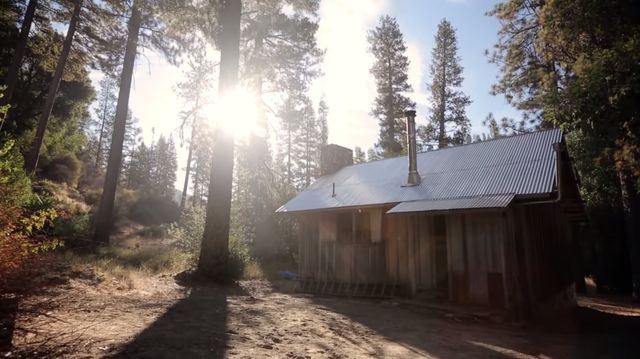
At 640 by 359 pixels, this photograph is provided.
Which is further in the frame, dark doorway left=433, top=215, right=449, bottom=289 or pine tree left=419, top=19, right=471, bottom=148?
pine tree left=419, top=19, right=471, bottom=148

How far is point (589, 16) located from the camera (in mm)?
10070

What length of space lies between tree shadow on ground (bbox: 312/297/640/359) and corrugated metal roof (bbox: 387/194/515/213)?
2.97 metres

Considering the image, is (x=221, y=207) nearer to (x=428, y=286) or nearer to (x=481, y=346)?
(x=428, y=286)

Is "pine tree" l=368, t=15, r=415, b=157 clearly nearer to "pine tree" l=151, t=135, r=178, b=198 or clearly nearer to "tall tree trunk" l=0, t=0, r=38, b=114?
"tall tree trunk" l=0, t=0, r=38, b=114

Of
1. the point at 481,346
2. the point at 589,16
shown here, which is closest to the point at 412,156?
the point at 589,16

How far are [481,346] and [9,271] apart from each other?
26.0 ft

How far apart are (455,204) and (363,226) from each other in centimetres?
412

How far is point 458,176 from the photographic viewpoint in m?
12.9

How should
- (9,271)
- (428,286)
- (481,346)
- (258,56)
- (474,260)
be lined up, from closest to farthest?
(9,271) < (481,346) < (474,260) < (428,286) < (258,56)

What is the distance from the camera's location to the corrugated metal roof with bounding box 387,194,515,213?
10078 mm

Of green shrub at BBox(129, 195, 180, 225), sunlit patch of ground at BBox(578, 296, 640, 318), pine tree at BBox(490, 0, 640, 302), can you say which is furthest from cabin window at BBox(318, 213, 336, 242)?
green shrub at BBox(129, 195, 180, 225)

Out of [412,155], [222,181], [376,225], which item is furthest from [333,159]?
[222,181]

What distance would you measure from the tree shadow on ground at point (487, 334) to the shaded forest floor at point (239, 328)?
3 cm

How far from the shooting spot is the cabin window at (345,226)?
14.5 metres
